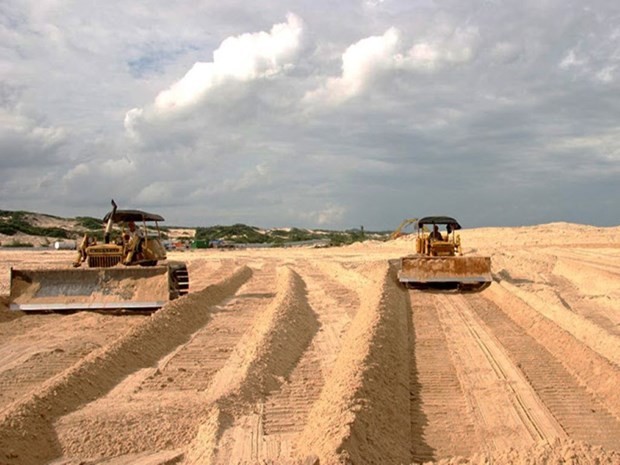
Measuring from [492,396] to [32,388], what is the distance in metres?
5.55

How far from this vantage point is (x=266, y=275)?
27.2 meters

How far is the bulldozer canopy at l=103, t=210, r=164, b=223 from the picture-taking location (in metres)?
15.4

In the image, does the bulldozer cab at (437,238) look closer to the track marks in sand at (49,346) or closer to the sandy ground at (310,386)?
the sandy ground at (310,386)

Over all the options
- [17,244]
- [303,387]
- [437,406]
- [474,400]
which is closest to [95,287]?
[303,387]

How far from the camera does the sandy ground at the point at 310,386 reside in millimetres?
5934

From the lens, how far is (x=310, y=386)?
319 inches

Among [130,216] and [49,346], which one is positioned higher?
[130,216]

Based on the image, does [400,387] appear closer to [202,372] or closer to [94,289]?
[202,372]

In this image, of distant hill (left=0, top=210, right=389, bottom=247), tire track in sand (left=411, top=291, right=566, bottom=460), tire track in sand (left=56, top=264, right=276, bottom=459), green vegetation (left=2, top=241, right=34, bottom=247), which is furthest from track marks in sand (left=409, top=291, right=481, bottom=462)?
green vegetation (left=2, top=241, right=34, bottom=247)

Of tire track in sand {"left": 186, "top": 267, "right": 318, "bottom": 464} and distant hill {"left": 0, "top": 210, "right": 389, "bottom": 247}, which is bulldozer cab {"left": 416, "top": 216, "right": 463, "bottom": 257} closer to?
tire track in sand {"left": 186, "top": 267, "right": 318, "bottom": 464}

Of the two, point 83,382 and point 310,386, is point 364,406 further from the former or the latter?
point 83,382

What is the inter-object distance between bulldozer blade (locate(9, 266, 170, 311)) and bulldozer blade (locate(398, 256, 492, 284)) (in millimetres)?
7708

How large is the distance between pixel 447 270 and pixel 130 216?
9.12 metres

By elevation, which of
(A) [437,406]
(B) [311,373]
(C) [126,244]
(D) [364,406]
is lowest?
(A) [437,406]
